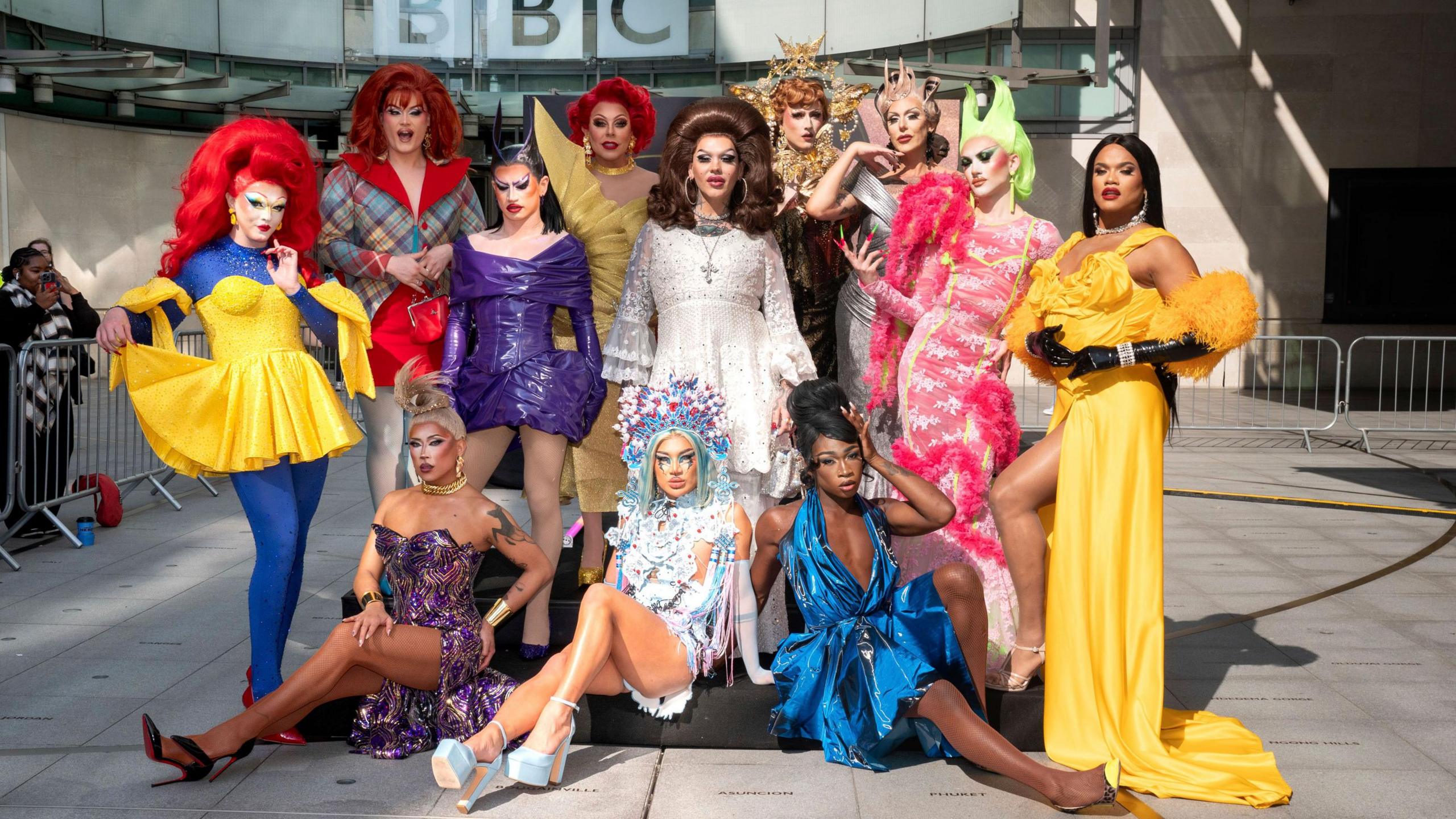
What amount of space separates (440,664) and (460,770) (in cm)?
50

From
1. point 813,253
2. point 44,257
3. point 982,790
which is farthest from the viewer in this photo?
point 44,257

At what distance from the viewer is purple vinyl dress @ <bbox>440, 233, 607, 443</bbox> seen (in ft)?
13.7

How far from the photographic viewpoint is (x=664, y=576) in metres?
3.79

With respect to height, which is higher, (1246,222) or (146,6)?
(146,6)

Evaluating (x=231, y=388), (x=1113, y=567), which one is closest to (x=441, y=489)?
(x=231, y=388)

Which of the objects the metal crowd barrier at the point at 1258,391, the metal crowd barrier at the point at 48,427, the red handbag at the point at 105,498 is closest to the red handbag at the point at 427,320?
the metal crowd barrier at the point at 48,427

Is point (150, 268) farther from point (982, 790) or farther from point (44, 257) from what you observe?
point (982, 790)

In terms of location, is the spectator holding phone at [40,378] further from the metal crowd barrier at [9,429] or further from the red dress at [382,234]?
the red dress at [382,234]

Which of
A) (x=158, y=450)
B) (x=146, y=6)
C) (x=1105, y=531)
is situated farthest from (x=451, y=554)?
(x=146, y=6)

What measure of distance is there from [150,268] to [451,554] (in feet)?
45.9

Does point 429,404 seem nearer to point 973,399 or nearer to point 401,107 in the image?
point 401,107

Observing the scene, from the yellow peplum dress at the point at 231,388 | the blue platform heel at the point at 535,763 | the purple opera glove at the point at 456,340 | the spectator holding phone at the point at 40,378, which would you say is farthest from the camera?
the spectator holding phone at the point at 40,378

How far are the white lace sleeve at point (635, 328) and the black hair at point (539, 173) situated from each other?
32cm

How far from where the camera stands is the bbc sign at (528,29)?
1634cm
